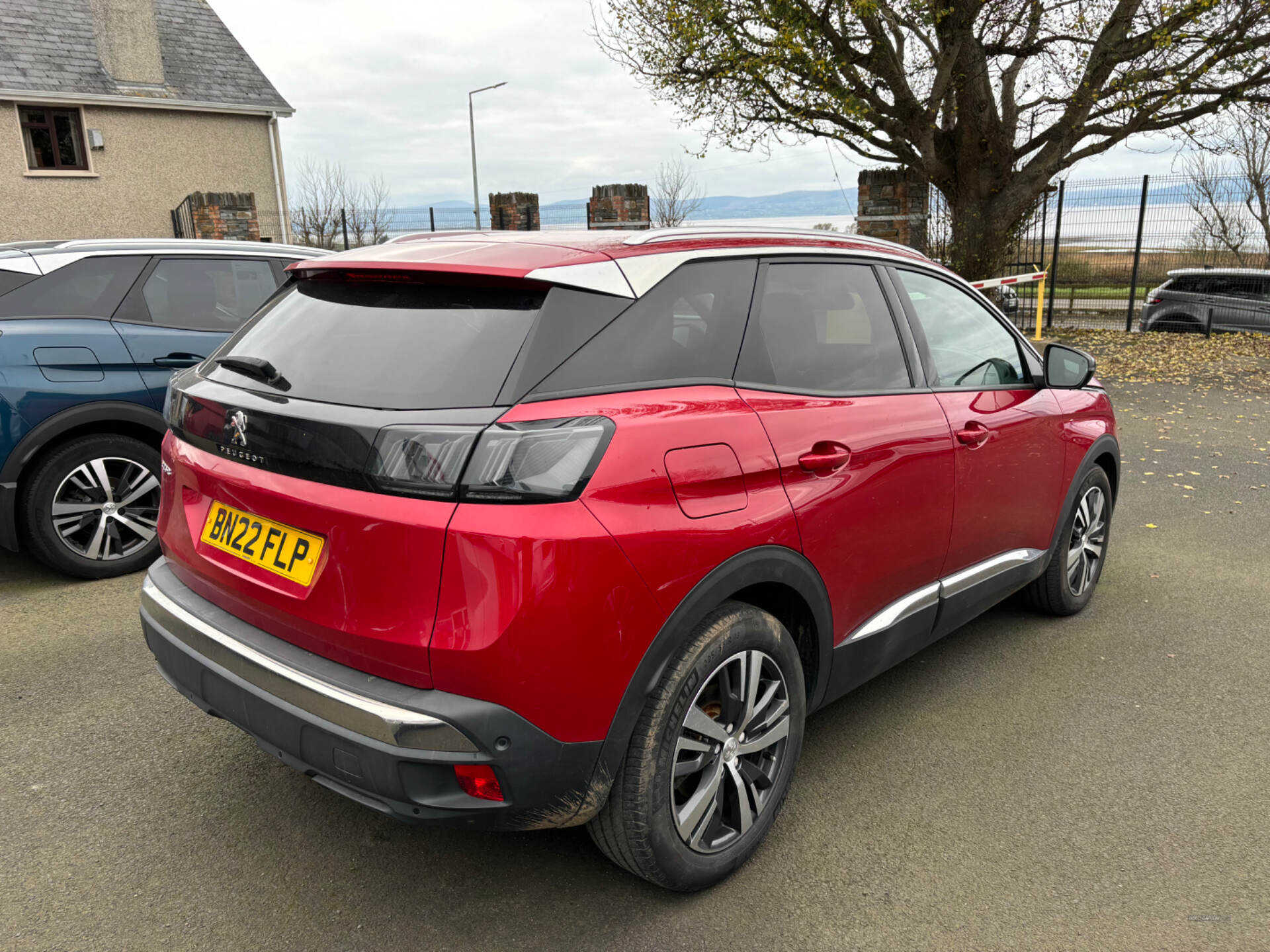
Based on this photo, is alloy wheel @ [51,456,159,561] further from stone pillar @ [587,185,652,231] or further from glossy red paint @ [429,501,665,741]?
stone pillar @ [587,185,652,231]

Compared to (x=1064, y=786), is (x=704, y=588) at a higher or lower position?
higher

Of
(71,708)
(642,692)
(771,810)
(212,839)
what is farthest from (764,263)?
(71,708)

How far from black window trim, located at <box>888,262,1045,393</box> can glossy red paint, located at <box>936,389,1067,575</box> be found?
0.08 feet

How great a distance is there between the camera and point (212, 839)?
8.73 feet

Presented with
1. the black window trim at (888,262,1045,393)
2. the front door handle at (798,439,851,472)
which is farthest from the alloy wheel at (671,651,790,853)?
the black window trim at (888,262,1045,393)

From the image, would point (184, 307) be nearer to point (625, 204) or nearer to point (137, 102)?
point (625, 204)

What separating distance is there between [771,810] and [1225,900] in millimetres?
1196

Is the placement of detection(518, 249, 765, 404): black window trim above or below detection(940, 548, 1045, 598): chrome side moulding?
above

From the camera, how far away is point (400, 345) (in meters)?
2.21

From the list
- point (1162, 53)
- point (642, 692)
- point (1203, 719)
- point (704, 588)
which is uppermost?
point (1162, 53)

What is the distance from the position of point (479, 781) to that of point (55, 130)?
2504cm

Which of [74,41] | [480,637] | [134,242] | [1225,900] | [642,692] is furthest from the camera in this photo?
[74,41]

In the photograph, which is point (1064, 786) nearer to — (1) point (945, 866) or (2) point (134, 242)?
(1) point (945, 866)

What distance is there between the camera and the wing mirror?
3.85m
